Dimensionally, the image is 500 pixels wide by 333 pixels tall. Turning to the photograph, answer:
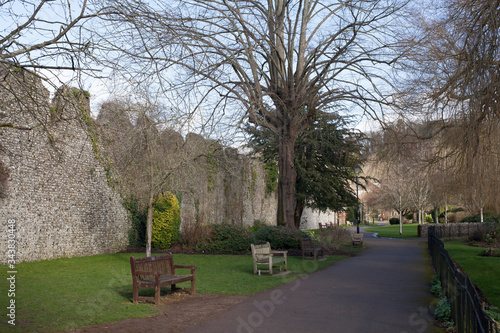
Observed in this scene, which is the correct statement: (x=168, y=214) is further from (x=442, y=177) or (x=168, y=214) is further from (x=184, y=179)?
(x=442, y=177)

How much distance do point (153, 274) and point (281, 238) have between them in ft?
37.5

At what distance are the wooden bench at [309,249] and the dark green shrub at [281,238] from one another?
1001 mm

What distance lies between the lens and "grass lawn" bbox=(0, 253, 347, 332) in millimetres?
7310

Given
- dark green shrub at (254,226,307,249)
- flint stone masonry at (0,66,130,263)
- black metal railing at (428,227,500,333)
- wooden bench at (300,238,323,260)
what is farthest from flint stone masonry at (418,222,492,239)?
black metal railing at (428,227,500,333)

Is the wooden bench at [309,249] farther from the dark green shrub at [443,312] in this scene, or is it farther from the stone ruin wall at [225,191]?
the dark green shrub at [443,312]

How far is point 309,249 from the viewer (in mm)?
17938

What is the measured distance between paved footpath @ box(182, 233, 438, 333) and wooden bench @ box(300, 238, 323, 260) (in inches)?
141

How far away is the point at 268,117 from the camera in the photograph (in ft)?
69.0

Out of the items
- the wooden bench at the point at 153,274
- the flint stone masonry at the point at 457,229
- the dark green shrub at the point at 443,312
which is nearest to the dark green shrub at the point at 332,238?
the flint stone masonry at the point at 457,229

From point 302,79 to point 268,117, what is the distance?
2.44m

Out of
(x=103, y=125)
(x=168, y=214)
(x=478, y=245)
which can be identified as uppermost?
(x=103, y=125)

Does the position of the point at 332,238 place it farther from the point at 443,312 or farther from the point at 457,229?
the point at 457,229

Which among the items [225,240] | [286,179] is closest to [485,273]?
[286,179]

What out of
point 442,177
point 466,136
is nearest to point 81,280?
point 466,136
